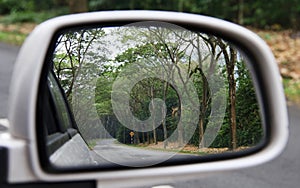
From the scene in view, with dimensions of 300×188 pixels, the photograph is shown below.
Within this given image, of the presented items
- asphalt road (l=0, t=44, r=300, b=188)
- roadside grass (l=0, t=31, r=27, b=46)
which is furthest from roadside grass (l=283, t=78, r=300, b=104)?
roadside grass (l=0, t=31, r=27, b=46)

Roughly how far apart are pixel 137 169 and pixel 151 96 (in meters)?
0.32

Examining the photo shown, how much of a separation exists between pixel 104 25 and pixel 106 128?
0.36 m

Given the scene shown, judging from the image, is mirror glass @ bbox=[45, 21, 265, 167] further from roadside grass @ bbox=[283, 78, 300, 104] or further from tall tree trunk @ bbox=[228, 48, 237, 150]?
roadside grass @ bbox=[283, 78, 300, 104]

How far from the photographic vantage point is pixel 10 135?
5.17 feet

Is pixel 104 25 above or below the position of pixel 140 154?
above

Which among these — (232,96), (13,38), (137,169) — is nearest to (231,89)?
(232,96)

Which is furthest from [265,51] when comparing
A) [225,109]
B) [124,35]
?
[124,35]

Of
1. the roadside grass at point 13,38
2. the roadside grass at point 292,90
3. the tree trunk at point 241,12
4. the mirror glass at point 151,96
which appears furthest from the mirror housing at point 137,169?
the tree trunk at point 241,12

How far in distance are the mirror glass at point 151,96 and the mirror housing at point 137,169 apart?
0.27ft

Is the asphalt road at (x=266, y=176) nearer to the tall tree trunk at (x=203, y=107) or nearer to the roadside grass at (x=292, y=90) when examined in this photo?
the tall tree trunk at (x=203, y=107)

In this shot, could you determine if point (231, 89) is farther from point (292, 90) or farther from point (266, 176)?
point (292, 90)

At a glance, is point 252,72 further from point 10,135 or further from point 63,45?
point 10,135

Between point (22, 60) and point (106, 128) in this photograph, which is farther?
point (106, 128)

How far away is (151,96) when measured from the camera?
1.92 meters
